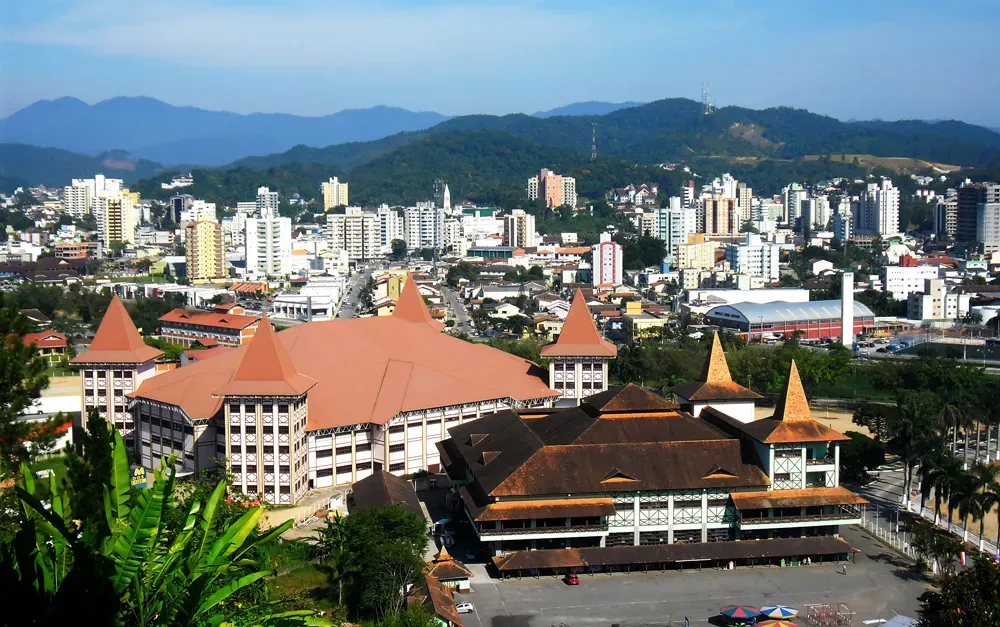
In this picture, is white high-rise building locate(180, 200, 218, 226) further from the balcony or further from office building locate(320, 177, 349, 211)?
the balcony

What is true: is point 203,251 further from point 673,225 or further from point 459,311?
point 673,225

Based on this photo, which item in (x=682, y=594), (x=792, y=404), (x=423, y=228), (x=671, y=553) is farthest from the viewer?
(x=423, y=228)

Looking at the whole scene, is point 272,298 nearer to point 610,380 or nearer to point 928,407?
point 610,380

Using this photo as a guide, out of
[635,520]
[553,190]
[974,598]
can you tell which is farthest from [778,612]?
[553,190]

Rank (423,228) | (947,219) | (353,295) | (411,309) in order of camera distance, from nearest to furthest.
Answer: (411,309) < (353,295) < (423,228) < (947,219)

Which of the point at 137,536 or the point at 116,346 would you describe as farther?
the point at 116,346

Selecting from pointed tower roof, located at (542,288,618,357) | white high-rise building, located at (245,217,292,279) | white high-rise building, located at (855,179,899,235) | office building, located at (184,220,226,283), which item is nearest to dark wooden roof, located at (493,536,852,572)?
pointed tower roof, located at (542,288,618,357)

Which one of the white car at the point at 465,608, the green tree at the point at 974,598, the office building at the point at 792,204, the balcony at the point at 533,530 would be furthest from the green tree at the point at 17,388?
the office building at the point at 792,204
